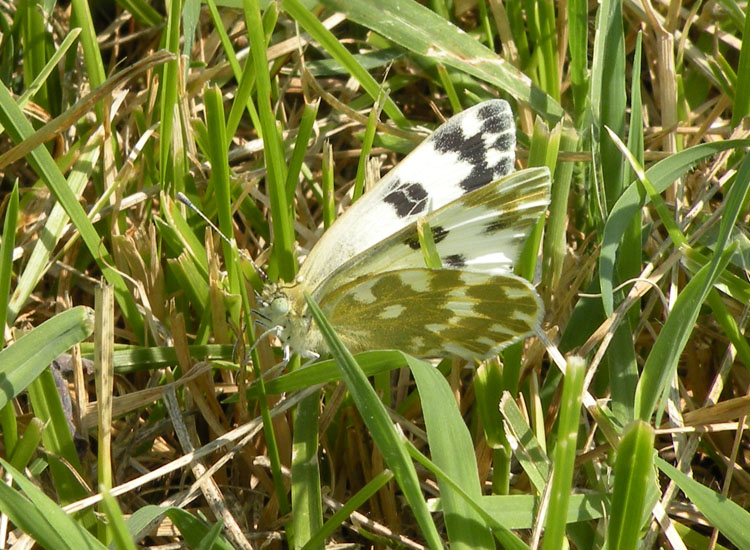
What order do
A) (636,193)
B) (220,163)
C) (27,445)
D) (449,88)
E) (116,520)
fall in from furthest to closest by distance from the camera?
(449,88)
(636,193)
(220,163)
(27,445)
(116,520)

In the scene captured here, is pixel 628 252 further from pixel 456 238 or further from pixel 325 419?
pixel 325 419

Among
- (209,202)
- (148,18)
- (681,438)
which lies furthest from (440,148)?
(148,18)

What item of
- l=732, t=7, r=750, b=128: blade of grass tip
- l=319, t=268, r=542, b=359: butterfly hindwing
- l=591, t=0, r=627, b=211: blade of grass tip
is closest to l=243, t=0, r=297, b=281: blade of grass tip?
l=319, t=268, r=542, b=359: butterfly hindwing

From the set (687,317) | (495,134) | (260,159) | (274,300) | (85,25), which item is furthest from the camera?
(260,159)

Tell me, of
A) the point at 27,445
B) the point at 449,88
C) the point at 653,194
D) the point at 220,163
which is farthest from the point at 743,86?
the point at 27,445

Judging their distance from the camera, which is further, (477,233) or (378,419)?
(477,233)

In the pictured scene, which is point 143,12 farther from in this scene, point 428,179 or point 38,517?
point 38,517
